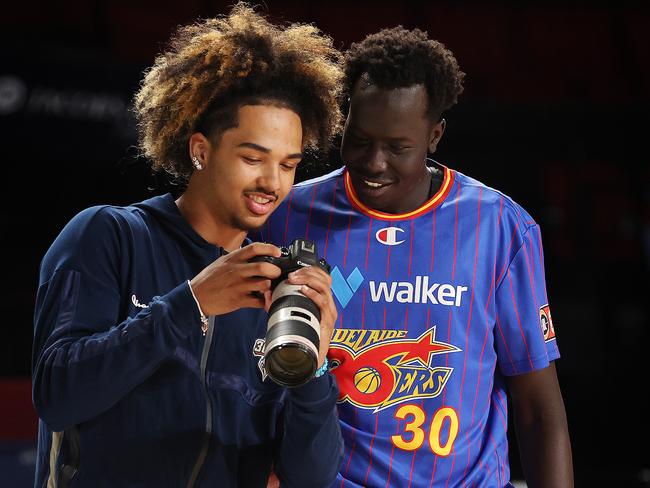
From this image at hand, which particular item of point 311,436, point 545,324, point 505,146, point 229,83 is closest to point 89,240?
point 229,83

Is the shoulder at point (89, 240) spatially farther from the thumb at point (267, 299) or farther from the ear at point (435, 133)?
the ear at point (435, 133)

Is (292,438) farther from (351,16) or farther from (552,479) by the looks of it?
(351,16)

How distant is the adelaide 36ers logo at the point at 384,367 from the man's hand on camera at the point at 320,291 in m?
0.48

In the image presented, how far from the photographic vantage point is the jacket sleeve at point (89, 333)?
144 cm

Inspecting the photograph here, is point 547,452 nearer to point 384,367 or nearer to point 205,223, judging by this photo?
point 384,367

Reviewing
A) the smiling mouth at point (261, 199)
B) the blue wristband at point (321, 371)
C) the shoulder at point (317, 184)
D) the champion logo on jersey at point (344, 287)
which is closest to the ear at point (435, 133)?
the shoulder at point (317, 184)

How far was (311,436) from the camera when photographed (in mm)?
1623

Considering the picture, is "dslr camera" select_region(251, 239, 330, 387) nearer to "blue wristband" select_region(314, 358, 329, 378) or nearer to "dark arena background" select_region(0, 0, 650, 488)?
"blue wristband" select_region(314, 358, 329, 378)

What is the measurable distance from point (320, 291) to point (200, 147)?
0.43m

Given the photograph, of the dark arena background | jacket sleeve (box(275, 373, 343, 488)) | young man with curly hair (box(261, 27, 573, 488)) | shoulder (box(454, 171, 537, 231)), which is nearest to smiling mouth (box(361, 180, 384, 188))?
young man with curly hair (box(261, 27, 573, 488))

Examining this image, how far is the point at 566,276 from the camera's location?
5801mm

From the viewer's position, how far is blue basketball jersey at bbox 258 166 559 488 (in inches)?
78.0

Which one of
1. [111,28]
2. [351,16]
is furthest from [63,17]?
[351,16]

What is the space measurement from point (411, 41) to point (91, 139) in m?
2.92
